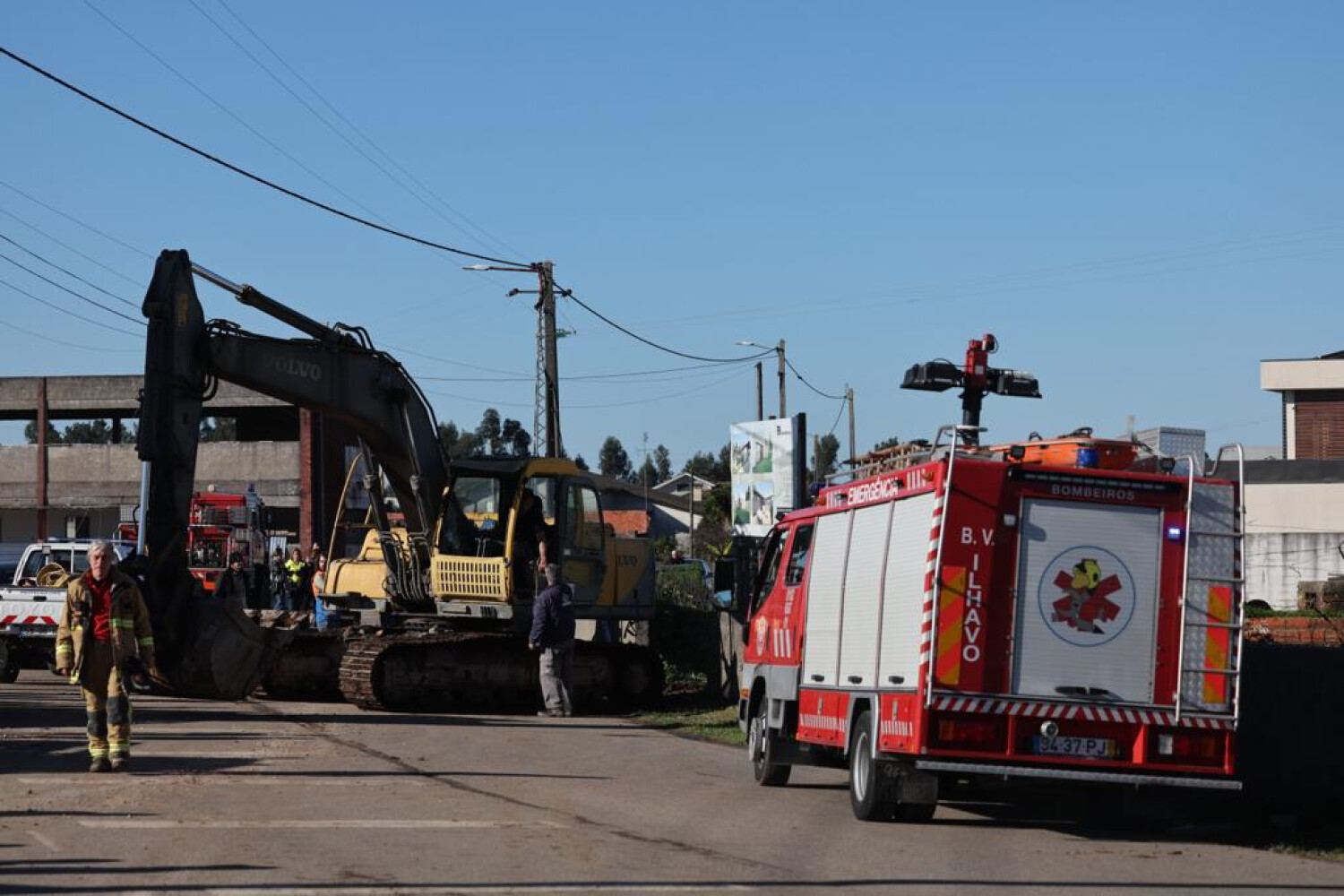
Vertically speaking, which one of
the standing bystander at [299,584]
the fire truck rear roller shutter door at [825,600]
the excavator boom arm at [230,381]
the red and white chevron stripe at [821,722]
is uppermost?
the excavator boom arm at [230,381]

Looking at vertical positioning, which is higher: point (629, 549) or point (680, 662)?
point (629, 549)

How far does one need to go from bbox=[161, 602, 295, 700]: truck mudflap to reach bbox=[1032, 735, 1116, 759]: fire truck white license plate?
10396mm

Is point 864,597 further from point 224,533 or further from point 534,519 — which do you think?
point 224,533

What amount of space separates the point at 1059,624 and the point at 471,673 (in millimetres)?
13109

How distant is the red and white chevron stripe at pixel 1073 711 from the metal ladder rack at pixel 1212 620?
61mm

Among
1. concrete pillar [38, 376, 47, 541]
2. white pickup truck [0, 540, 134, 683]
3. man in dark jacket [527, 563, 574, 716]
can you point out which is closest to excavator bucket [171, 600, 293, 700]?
man in dark jacket [527, 563, 574, 716]

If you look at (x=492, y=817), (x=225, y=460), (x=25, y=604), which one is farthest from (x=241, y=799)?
(x=225, y=460)

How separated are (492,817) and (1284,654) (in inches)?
239

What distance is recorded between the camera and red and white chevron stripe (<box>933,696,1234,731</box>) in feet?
39.7

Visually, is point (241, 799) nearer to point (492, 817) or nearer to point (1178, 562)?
point (492, 817)

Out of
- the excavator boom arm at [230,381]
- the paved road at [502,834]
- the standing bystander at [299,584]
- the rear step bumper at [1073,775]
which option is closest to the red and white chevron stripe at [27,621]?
the excavator boom arm at [230,381]

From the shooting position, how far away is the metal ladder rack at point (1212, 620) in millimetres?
12281

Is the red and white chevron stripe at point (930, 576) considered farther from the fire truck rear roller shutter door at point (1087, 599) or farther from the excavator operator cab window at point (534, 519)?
the excavator operator cab window at point (534, 519)

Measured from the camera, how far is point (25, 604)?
26.3 m
